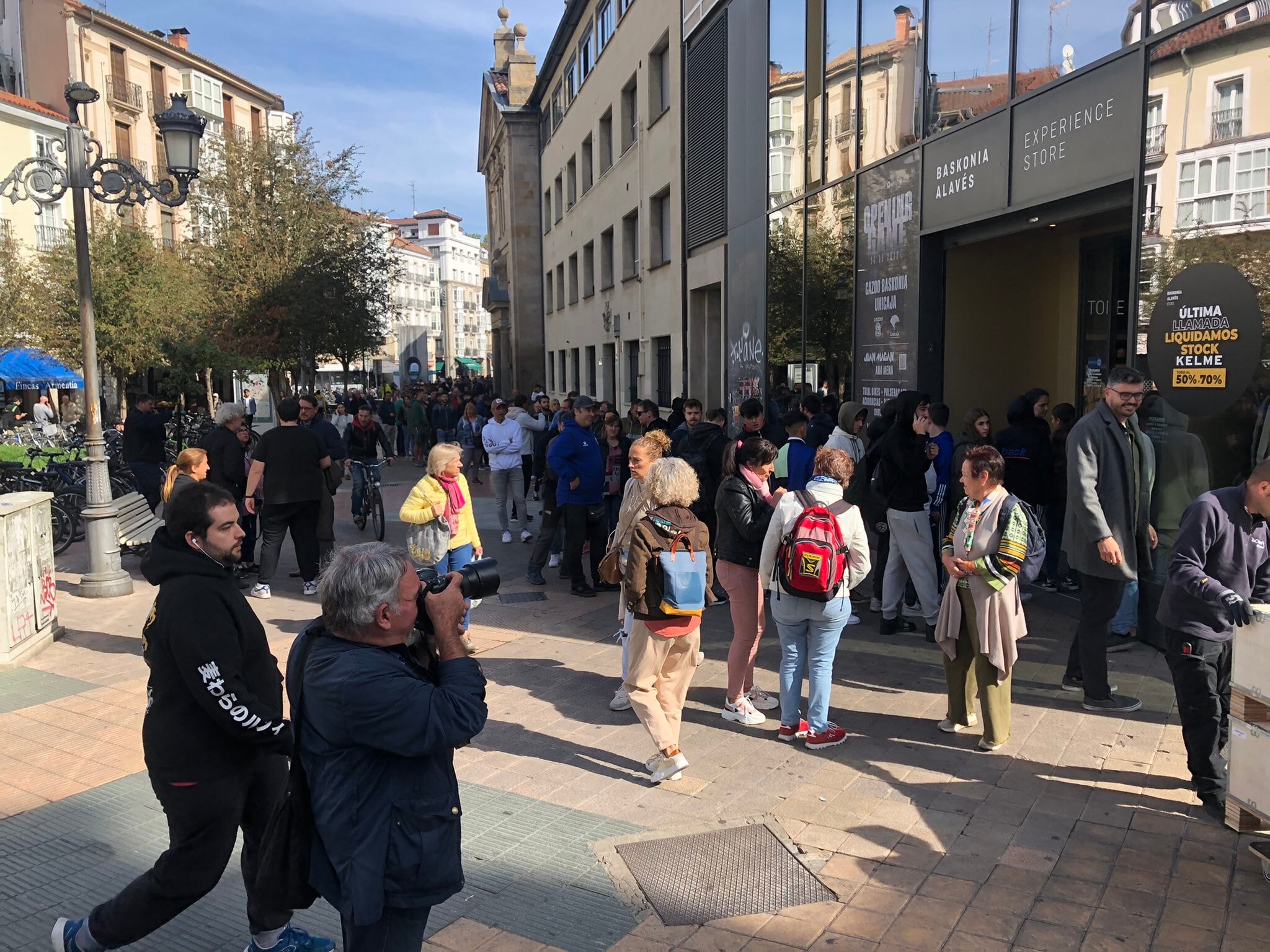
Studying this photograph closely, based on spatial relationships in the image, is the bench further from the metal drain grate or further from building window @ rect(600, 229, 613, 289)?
building window @ rect(600, 229, 613, 289)

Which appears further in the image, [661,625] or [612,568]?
[612,568]

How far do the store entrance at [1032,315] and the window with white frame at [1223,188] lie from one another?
3382mm

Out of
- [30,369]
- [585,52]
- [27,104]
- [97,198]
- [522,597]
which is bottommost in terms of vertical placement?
[522,597]

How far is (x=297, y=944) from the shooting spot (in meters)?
3.30

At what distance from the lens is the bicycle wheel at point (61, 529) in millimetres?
11898

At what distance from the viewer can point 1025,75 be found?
327 inches

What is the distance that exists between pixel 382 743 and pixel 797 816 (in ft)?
9.13

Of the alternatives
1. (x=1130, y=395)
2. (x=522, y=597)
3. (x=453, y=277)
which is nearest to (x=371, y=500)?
(x=522, y=597)

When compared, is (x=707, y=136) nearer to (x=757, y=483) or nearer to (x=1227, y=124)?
(x=1227, y=124)

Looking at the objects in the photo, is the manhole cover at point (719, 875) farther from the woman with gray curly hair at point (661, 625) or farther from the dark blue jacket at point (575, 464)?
the dark blue jacket at point (575, 464)

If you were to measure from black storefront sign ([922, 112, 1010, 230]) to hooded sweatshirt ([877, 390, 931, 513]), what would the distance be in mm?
2507

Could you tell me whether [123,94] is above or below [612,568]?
above

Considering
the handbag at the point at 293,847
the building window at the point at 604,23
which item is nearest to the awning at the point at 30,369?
the building window at the point at 604,23

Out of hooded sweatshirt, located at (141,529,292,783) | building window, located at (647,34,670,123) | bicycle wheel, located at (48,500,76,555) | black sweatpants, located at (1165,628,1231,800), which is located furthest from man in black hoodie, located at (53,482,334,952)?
building window, located at (647,34,670,123)
